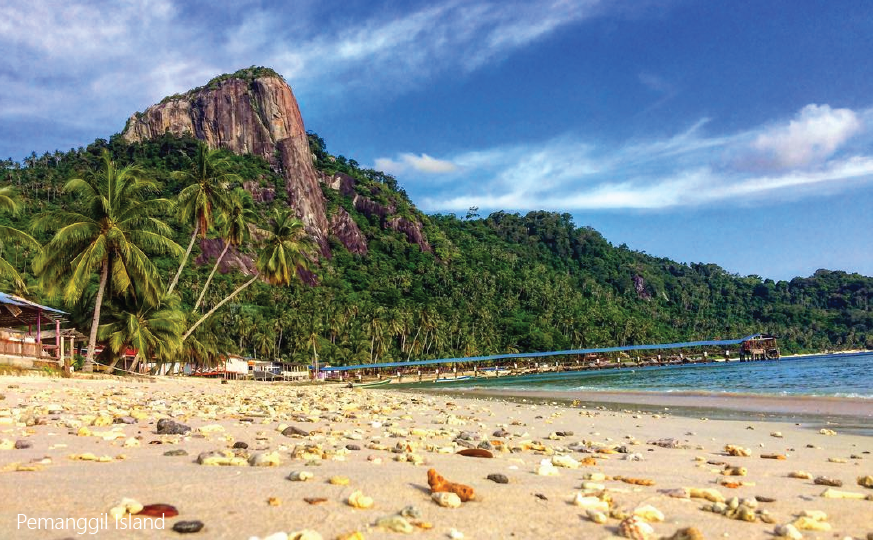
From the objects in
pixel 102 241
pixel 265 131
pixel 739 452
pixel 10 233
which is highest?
pixel 265 131

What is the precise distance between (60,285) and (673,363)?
145229 millimetres

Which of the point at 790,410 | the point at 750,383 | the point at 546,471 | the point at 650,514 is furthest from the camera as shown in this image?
the point at 750,383

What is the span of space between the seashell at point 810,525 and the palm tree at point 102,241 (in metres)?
27.1

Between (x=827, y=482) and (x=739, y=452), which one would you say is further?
(x=739, y=452)

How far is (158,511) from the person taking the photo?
304cm

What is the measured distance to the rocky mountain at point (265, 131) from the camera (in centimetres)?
16200

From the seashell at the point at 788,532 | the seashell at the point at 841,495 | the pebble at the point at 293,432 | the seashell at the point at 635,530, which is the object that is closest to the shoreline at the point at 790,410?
the seashell at the point at 841,495

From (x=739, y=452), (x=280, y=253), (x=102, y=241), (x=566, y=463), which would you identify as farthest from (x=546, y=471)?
(x=280, y=253)

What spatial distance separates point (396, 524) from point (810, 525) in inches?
87.6

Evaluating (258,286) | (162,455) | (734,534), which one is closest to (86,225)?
(162,455)

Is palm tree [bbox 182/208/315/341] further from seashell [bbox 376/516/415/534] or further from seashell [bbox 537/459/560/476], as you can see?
seashell [bbox 376/516/415/534]

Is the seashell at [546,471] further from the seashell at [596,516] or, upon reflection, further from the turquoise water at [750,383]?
the turquoise water at [750,383]

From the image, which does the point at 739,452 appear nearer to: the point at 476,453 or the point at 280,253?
the point at 476,453

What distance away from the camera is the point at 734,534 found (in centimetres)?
323
